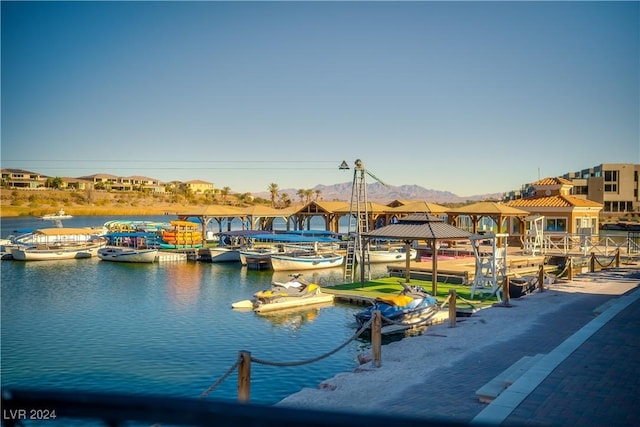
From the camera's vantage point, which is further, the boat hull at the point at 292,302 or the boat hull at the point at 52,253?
the boat hull at the point at 52,253

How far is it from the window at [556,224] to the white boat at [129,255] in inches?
1414

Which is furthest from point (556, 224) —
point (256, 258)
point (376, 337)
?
point (376, 337)

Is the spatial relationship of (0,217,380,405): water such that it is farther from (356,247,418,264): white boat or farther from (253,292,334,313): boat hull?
(356,247,418,264): white boat

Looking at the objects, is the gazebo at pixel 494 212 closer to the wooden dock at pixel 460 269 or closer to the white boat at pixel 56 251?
the wooden dock at pixel 460 269

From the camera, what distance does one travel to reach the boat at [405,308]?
23297 millimetres

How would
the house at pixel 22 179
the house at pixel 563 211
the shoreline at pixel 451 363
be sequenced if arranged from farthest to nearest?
the house at pixel 22 179 < the house at pixel 563 211 < the shoreline at pixel 451 363

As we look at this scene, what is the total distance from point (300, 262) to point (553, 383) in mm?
36161

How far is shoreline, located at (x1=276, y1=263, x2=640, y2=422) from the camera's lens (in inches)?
455

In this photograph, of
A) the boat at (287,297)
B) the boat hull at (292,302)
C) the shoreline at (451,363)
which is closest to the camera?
the shoreline at (451,363)

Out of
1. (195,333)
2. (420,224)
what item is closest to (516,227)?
(420,224)

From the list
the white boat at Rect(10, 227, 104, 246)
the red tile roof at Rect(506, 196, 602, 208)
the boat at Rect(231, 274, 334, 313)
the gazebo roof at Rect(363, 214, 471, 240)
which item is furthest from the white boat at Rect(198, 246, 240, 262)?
the red tile roof at Rect(506, 196, 602, 208)

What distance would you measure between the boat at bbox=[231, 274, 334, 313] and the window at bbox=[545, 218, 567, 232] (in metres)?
29.3

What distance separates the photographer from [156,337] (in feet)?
77.0

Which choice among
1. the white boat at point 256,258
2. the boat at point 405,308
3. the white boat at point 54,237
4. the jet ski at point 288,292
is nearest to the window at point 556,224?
the white boat at point 256,258
